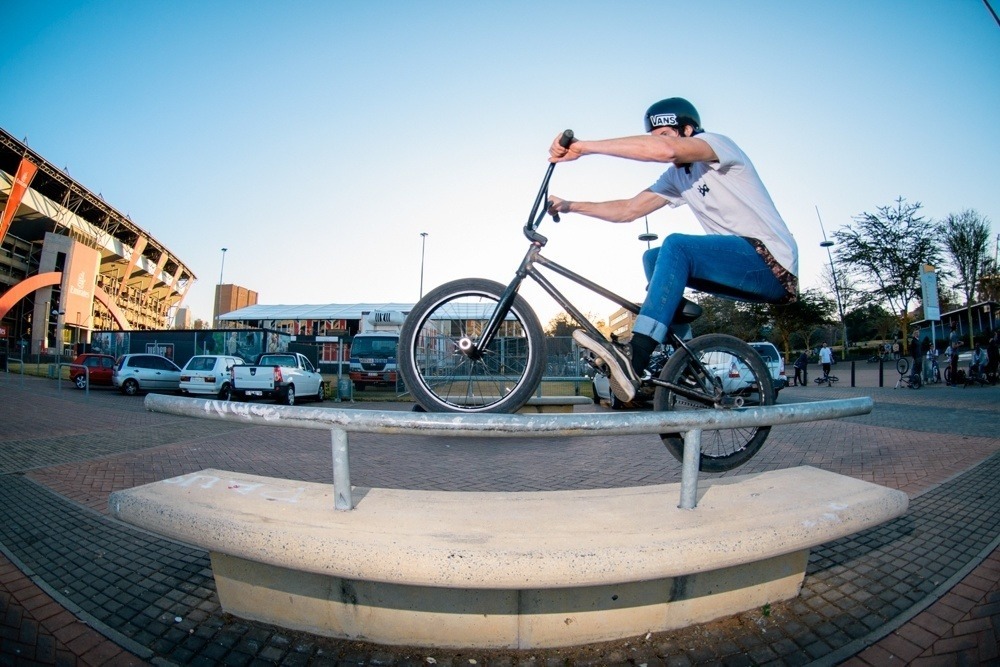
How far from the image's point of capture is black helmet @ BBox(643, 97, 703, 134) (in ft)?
8.08

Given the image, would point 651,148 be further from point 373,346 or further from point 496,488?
point 373,346

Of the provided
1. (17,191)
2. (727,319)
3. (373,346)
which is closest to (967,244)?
(727,319)

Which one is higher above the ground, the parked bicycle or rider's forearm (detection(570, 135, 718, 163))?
rider's forearm (detection(570, 135, 718, 163))

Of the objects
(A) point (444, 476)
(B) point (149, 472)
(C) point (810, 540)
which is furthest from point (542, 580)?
(B) point (149, 472)

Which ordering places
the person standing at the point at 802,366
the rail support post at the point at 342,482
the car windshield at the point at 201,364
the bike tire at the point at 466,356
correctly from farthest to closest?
the person standing at the point at 802,366 → the car windshield at the point at 201,364 → the bike tire at the point at 466,356 → the rail support post at the point at 342,482

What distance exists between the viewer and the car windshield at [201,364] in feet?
55.2

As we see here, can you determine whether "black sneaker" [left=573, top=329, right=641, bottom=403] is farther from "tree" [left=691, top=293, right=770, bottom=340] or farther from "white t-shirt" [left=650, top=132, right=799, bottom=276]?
"tree" [left=691, top=293, right=770, bottom=340]

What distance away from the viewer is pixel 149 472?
5949 millimetres

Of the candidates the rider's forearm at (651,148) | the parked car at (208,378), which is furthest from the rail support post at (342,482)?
the parked car at (208,378)

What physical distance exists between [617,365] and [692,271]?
0.64 m

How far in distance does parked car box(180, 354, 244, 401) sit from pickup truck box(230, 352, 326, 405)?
530 mm

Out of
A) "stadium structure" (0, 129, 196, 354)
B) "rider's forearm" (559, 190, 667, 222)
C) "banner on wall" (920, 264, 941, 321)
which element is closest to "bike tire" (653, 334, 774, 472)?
"rider's forearm" (559, 190, 667, 222)

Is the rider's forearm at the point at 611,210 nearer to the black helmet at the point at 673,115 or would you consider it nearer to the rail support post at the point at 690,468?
the black helmet at the point at 673,115

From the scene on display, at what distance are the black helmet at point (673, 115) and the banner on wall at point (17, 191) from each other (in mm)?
48433
